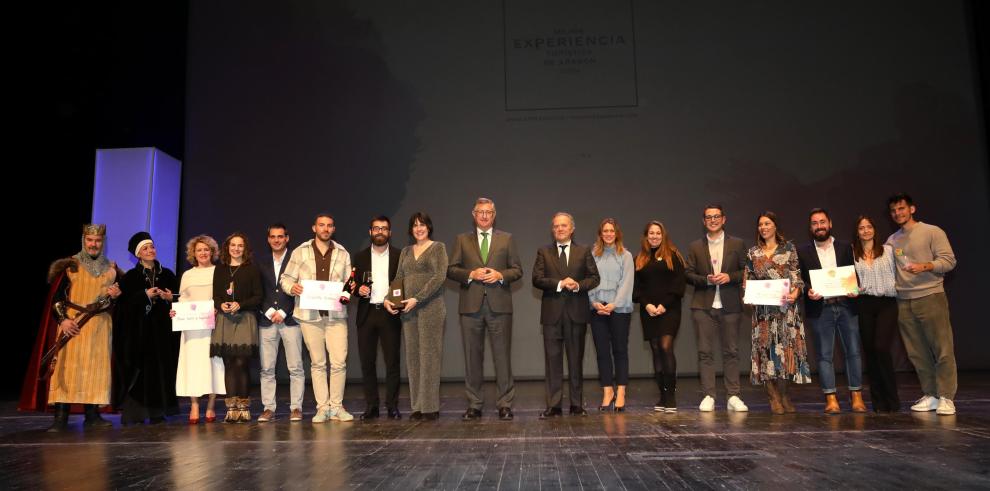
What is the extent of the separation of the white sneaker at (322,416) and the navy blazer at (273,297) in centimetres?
64

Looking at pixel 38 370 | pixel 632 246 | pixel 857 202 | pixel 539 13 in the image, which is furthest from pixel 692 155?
pixel 38 370

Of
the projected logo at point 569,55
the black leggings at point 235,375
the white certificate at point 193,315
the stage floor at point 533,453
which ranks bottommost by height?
the stage floor at point 533,453

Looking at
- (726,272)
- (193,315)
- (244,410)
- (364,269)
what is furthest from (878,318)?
(193,315)

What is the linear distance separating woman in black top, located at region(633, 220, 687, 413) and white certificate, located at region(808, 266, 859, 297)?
2.81 feet

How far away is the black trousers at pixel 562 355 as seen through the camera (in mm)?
4609

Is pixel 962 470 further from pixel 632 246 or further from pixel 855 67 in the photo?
pixel 855 67

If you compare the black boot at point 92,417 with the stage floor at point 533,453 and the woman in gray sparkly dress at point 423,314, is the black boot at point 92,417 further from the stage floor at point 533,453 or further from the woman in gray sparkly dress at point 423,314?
the woman in gray sparkly dress at point 423,314

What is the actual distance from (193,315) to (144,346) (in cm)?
51

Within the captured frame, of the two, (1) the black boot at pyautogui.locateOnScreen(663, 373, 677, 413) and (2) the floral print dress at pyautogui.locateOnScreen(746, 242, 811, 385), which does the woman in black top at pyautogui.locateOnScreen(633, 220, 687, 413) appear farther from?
(2) the floral print dress at pyautogui.locateOnScreen(746, 242, 811, 385)

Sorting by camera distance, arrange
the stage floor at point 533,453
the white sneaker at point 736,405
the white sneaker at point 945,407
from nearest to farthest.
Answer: the stage floor at point 533,453 < the white sneaker at point 945,407 < the white sneaker at point 736,405

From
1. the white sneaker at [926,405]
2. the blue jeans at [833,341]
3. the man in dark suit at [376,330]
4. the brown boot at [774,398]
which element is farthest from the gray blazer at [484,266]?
the white sneaker at [926,405]

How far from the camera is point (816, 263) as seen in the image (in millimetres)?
4527

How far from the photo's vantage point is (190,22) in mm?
7555

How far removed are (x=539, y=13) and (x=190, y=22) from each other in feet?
12.7
